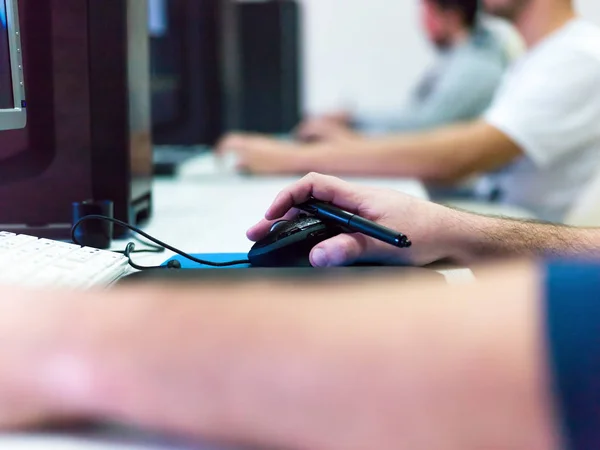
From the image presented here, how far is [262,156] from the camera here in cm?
173

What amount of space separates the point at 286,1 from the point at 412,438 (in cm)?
254

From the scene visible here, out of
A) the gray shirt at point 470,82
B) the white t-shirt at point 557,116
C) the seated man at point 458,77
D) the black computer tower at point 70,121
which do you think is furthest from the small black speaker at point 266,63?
the black computer tower at point 70,121

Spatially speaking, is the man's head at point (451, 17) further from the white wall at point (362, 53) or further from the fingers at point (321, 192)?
the fingers at point (321, 192)

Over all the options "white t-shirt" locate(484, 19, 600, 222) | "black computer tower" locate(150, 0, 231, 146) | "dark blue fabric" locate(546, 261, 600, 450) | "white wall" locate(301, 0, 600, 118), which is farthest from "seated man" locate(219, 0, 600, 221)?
"white wall" locate(301, 0, 600, 118)

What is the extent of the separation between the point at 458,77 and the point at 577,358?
2.53 metres

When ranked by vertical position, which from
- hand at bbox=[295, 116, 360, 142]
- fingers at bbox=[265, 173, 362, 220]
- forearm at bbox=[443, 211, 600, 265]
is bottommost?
hand at bbox=[295, 116, 360, 142]

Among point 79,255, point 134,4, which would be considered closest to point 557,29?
point 134,4

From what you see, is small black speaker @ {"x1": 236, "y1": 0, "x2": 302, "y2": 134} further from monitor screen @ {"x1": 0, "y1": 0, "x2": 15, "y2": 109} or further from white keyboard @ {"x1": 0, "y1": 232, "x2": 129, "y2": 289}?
white keyboard @ {"x1": 0, "y1": 232, "x2": 129, "y2": 289}

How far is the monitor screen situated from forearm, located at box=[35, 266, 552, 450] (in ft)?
1.57

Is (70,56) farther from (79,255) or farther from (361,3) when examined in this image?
(361,3)

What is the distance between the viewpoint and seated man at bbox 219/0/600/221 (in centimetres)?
162

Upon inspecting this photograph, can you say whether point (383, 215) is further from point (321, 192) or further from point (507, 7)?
point (507, 7)

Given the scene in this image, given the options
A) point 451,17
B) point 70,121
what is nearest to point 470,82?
point 451,17

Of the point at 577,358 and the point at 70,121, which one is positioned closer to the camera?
the point at 577,358
